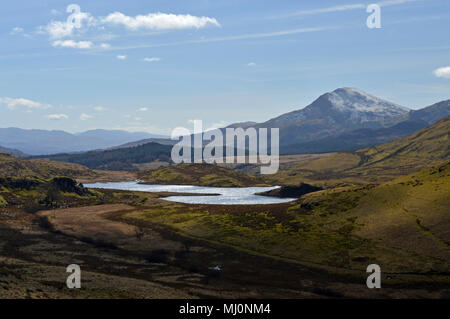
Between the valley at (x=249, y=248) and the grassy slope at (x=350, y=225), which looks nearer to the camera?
the valley at (x=249, y=248)

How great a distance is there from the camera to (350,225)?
137125 millimetres

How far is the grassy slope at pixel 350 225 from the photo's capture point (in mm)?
107688

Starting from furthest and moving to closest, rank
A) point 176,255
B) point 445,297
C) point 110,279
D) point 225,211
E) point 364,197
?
point 225,211, point 364,197, point 176,255, point 110,279, point 445,297

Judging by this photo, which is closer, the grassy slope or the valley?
the valley

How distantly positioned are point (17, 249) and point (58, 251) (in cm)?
1167

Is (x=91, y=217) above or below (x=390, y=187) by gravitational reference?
below

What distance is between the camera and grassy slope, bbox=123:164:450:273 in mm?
107688

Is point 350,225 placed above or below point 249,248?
above

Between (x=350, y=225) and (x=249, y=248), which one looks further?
(x=350, y=225)

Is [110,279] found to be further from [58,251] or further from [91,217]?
[91,217]

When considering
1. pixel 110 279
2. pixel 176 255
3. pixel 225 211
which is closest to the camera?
pixel 110 279
